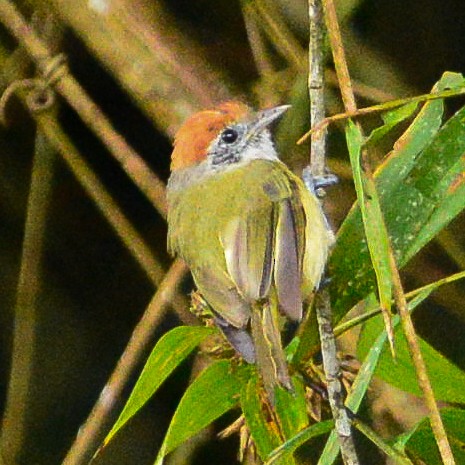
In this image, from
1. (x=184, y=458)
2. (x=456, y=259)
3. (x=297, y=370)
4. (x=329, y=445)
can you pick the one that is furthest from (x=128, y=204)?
(x=329, y=445)

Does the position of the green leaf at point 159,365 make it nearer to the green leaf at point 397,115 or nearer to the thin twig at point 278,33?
the green leaf at point 397,115

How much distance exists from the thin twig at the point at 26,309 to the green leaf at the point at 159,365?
1271 millimetres

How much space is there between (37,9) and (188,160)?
0.86 meters

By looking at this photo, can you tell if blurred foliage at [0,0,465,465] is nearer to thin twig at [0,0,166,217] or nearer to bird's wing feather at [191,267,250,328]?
thin twig at [0,0,166,217]

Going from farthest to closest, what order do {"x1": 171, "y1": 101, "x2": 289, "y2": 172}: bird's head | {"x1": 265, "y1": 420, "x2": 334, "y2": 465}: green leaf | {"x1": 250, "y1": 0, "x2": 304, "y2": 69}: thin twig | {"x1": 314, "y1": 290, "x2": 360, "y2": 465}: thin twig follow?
{"x1": 250, "y1": 0, "x2": 304, "y2": 69}: thin twig
{"x1": 171, "y1": 101, "x2": 289, "y2": 172}: bird's head
{"x1": 265, "y1": 420, "x2": 334, "y2": 465}: green leaf
{"x1": 314, "y1": 290, "x2": 360, "y2": 465}: thin twig

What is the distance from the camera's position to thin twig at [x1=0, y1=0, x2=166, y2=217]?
2.72 meters

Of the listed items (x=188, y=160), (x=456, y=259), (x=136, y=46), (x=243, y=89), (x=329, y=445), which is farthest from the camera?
(x=243, y=89)

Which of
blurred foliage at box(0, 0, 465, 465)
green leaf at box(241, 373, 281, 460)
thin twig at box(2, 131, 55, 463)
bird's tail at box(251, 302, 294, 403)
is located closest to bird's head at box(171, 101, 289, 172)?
blurred foliage at box(0, 0, 465, 465)

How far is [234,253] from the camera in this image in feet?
6.78

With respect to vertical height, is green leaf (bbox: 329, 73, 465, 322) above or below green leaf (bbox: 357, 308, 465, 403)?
above

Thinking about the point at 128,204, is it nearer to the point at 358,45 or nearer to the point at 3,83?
the point at 3,83

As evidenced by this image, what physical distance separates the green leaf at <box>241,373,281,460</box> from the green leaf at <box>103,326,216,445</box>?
120 mm

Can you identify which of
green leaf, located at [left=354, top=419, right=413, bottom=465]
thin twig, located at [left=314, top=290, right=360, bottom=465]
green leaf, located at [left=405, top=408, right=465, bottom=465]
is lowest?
green leaf, located at [left=405, top=408, right=465, bottom=465]

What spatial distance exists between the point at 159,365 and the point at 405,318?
0.55 metres
